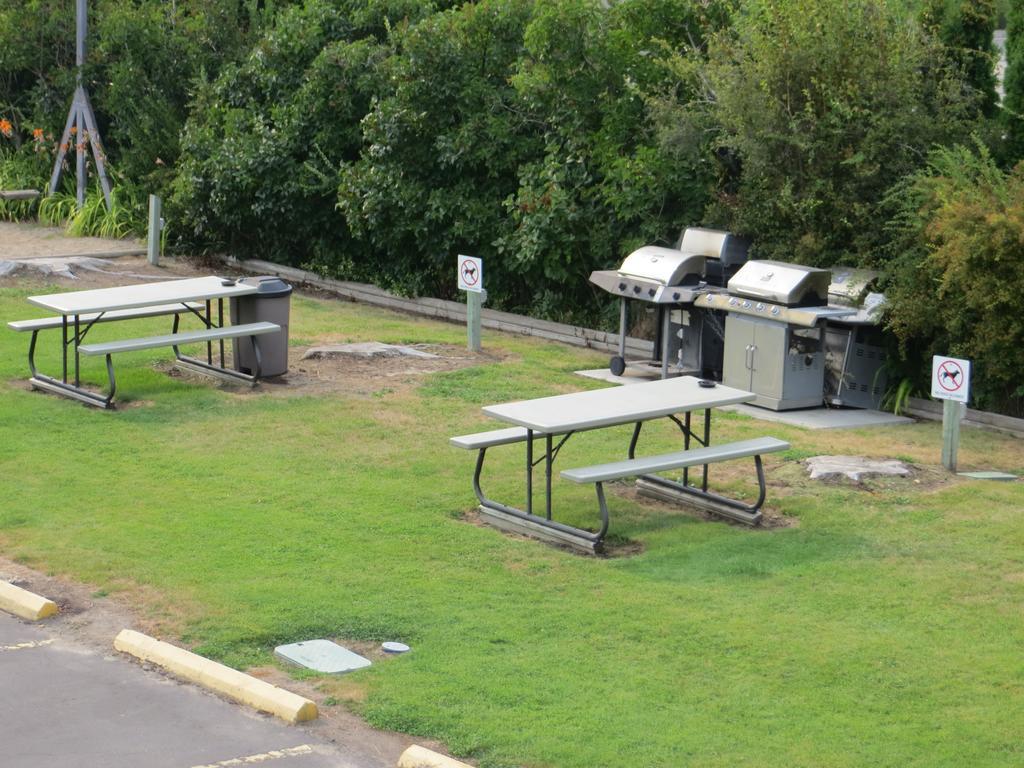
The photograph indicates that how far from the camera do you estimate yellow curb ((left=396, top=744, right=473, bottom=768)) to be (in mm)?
6332

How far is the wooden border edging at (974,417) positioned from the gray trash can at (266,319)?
226 inches

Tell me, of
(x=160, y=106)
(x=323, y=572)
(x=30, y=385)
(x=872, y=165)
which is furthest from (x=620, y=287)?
(x=160, y=106)

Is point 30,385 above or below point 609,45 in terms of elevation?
below

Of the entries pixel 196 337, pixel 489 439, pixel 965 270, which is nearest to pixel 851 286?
pixel 965 270

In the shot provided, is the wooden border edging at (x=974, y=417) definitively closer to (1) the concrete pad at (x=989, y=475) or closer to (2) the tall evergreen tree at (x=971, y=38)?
(1) the concrete pad at (x=989, y=475)

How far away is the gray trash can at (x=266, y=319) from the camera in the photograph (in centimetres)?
1424

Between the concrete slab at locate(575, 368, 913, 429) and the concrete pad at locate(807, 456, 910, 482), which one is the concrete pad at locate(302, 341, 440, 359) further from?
the concrete pad at locate(807, 456, 910, 482)

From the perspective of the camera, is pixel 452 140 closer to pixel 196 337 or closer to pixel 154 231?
pixel 154 231

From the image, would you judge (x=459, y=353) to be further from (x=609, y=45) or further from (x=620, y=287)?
(x=609, y=45)

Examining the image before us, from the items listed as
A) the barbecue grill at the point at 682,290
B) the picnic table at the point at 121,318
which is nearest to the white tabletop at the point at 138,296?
the picnic table at the point at 121,318

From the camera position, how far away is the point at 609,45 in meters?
16.4

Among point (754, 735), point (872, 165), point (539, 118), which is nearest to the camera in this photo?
point (754, 735)

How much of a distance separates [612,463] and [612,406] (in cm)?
41

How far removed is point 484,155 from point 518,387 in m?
4.43
